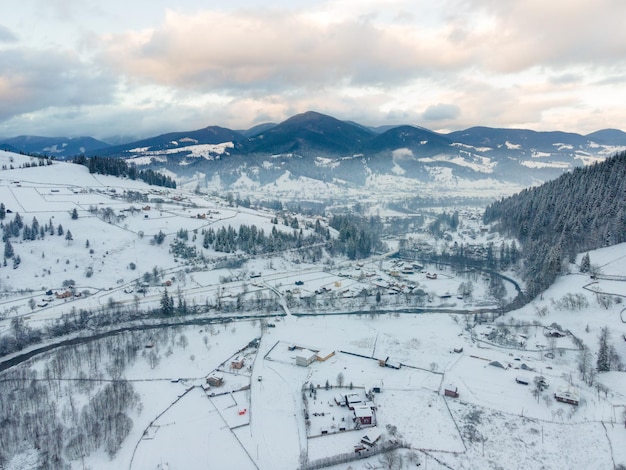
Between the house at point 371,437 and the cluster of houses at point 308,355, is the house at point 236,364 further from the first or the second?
Result: the house at point 371,437

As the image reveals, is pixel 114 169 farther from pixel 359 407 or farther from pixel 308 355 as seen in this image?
pixel 359 407

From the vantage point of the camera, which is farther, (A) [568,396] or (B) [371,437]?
(A) [568,396]

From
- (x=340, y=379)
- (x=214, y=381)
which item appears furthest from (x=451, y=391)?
(x=214, y=381)

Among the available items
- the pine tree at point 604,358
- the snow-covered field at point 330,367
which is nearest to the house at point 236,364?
the snow-covered field at point 330,367

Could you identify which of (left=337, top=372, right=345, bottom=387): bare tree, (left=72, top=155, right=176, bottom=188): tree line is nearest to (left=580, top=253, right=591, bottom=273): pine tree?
(left=337, top=372, right=345, bottom=387): bare tree

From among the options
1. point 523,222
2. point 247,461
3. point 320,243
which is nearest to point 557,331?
point 247,461

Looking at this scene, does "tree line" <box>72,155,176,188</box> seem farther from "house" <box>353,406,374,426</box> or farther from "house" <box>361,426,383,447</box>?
"house" <box>361,426,383,447</box>

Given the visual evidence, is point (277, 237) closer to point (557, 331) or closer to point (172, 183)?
point (557, 331)
